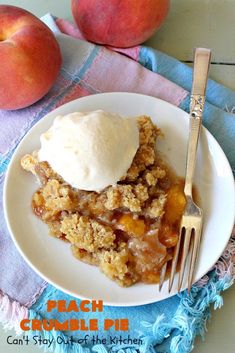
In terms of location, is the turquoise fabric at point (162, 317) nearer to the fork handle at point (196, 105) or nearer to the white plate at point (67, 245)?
the white plate at point (67, 245)

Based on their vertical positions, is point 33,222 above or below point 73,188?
below

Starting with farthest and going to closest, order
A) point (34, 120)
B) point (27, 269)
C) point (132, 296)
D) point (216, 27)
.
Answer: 1. point (216, 27)
2. point (34, 120)
3. point (27, 269)
4. point (132, 296)

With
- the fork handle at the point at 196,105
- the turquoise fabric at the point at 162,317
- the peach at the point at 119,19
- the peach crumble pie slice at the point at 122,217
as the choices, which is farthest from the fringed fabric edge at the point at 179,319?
the peach at the point at 119,19

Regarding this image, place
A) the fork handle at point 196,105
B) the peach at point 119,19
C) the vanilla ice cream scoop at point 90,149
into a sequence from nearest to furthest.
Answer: the vanilla ice cream scoop at point 90,149 < the fork handle at point 196,105 < the peach at point 119,19

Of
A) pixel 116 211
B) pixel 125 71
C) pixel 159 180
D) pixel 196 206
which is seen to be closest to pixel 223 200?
pixel 196 206

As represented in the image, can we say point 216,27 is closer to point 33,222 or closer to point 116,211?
point 116,211

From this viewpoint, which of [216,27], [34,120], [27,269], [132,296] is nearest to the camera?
[132,296]
